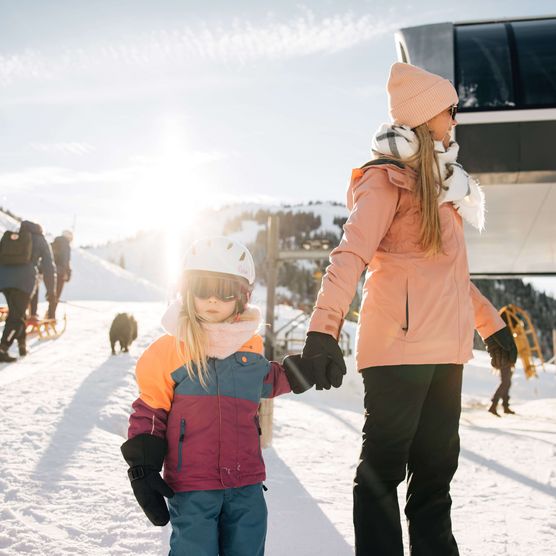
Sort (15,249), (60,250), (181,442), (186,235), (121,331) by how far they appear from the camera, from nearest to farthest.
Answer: (181,442) < (15,249) < (121,331) < (60,250) < (186,235)

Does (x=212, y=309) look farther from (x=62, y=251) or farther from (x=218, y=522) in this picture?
(x=62, y=251)

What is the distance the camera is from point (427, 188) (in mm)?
1995

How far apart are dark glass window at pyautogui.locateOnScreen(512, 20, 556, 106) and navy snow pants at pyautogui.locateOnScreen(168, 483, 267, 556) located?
541 cm

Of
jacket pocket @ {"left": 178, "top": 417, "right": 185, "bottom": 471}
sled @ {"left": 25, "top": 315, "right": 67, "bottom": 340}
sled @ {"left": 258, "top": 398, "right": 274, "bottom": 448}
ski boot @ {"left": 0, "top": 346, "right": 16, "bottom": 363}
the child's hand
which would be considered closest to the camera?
the child's hand

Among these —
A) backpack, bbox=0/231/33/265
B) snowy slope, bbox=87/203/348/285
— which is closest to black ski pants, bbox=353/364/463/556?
backpack, bbox=0/231/33/265

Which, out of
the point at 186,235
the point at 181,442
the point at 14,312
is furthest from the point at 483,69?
the point at 186,235

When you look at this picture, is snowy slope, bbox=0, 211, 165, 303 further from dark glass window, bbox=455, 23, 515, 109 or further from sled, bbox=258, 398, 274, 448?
dark glass window, bbox=455, 23, 515, 109

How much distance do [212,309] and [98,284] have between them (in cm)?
3126

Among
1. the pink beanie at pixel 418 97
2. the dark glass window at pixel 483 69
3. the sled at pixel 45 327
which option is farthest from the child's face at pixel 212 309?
the sled at pixel 45 327

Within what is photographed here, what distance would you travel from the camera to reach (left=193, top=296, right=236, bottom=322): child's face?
6.63 feet

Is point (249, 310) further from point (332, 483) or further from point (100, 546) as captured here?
point (332, 483)

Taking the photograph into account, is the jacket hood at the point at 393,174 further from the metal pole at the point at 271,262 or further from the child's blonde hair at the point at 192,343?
the metal pole at the point at 271,262

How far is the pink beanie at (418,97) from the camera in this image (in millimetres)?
2092

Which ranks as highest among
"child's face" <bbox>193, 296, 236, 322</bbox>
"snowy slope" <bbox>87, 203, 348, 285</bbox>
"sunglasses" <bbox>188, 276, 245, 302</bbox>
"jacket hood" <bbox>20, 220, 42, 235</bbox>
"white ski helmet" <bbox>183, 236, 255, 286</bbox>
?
"snowy slope" <bbox>87, 203, 348, 285</bbox>
